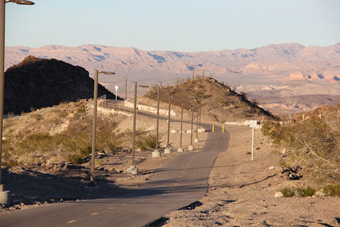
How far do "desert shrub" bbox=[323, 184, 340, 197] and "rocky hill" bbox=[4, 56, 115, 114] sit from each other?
102071 millimetres

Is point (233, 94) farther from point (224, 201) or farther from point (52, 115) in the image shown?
point (224, 201)

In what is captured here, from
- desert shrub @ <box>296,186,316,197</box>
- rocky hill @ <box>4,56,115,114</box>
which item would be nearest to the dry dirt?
desert shrub @ <box>296,186,316,197</box>

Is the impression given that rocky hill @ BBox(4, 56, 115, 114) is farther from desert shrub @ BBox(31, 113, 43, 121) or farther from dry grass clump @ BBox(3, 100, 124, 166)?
desert shrub @ BBox(31, 113, 43, 121)

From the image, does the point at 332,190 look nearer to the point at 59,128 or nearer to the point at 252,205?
the point at 252,205

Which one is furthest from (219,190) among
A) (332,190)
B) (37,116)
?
(37,116)

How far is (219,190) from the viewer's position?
24.9 m

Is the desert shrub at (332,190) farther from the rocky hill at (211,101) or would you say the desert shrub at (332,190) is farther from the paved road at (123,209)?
the rocky hill at (211,101)

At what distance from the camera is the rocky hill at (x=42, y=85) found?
119 m

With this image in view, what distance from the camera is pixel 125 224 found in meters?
12.7

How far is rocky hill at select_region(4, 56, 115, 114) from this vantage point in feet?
390

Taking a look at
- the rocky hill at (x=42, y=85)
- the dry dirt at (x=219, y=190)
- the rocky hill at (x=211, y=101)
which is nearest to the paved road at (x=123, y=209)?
the dry dirt at (x=219, y=190)

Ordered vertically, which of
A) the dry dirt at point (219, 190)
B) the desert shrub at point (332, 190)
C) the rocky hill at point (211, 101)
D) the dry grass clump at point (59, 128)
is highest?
the rocky hill at point (211, 101)

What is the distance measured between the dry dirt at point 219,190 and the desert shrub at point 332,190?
43 centimetres

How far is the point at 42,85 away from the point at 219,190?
10926 centimetres
